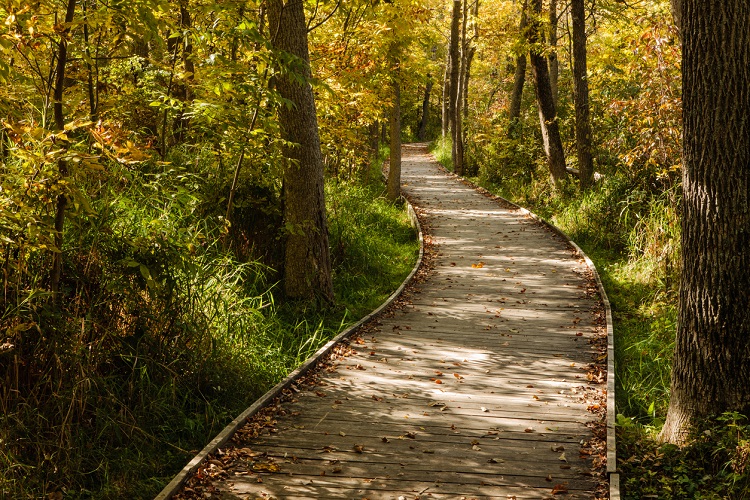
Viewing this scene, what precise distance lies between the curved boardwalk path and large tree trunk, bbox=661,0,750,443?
1093 millimetres

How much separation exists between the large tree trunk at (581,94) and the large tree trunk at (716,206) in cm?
1032

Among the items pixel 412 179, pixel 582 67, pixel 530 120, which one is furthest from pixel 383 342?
pixel 412 179

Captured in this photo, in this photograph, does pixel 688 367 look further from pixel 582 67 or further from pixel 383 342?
pixel 582 67

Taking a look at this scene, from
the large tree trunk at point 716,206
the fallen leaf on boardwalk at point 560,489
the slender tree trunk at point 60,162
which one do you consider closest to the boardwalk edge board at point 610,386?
the fallen leaf on boardwalk at point 560,489

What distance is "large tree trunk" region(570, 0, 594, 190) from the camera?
15.2 meters

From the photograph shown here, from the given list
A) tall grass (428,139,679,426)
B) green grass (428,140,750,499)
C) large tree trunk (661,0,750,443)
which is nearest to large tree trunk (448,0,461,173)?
green grass (428,140,750,499)

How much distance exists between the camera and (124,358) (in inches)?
215

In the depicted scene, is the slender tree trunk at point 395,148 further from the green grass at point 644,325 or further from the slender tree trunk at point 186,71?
the slender tree trunk at point 186,71

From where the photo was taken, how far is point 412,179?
2650 cm

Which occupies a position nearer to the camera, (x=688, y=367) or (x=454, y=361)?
(x=688, y=367)

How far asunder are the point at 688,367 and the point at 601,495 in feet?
4.91

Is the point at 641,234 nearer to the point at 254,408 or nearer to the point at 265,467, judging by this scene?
the point at 254,408

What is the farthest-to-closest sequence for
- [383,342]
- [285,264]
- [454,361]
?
1. [285,264]
2. [383,342]
3. [454,361]

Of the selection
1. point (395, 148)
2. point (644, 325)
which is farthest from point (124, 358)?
point (395, 148)
